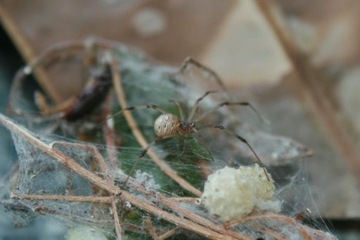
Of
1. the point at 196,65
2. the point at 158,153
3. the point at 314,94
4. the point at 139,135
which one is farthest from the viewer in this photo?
the point at 314,94

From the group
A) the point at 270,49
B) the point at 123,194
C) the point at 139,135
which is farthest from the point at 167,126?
the point at 270,49

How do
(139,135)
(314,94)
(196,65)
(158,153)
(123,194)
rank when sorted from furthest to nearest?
1. (314,94)
2. (196,65)
3. (139,135)
4. (158,153)
5. (123,194)

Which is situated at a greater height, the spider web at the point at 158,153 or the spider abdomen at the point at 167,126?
the spider abdomen at the point at 167,126

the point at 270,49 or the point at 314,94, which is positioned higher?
the point at 270,49

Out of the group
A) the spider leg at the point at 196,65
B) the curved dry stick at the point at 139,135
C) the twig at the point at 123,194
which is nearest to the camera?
the twig at the point at 123,194

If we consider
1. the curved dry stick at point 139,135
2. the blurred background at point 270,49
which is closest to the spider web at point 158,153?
the curved dry stick at point 139,135

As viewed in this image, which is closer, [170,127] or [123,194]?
[123,194]

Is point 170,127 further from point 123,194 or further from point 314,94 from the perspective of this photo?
point 314,94

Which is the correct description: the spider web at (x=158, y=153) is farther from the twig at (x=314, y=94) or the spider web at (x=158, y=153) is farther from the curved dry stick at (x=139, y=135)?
the twig at (x=314, y=94)
